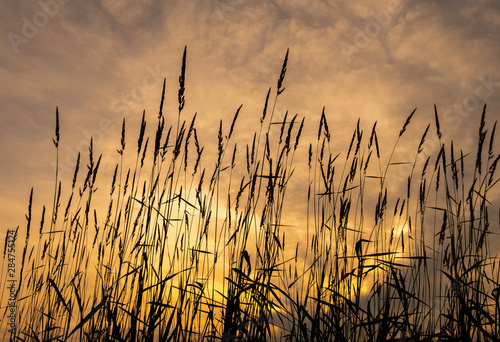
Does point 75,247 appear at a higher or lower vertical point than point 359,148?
lower

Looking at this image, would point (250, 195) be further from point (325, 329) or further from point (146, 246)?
point (325, 329)

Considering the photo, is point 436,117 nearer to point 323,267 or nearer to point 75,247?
point 323,267

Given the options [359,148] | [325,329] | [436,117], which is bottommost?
[325,329]

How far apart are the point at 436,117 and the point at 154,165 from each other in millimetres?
2003

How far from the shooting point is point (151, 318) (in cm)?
205

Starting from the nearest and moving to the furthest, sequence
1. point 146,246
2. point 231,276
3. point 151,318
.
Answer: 1. point 151,318
2. point 231,276
3. point 146,246

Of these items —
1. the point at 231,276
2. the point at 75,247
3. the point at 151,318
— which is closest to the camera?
the point at 151,318

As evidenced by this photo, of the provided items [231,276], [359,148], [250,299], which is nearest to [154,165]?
[231,276]

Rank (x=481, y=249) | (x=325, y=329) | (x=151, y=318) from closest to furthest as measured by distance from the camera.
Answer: (x=151, y=318) < (x=325, y=329) < (x=481, y=249)

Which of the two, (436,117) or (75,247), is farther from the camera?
(75,247)

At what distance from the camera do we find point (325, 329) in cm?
230

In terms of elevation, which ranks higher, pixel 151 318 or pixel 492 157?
pixel 492 157

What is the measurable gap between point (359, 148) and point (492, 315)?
135cm

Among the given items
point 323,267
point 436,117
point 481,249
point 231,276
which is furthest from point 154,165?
point 481,249
